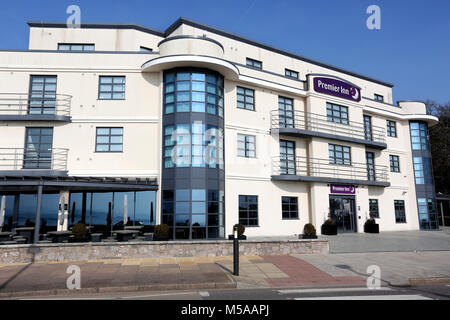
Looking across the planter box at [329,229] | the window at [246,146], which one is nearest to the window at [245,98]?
the window at [246,146]

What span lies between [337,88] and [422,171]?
11947 millimetres

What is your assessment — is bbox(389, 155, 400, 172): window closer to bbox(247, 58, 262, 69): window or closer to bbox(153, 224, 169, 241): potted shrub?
bbox(247, 58, 262, 69): window

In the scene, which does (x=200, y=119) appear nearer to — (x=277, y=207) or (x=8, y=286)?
(x=277, y=207)

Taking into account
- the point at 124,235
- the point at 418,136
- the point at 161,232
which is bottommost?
the point at 124,235

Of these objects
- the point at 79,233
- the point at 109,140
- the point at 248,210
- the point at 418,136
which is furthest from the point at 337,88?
the point at 79,233

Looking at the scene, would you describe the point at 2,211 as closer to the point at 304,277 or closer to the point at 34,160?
the point at 34,160

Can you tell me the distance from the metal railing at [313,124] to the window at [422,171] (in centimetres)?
696

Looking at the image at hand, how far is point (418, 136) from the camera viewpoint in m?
29.2

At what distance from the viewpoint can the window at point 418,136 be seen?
29016 millimetres

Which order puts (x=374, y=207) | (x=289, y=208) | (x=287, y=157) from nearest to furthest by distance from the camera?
(x=289, y=208)
(x=287, y=157)
(x=374, y=207)

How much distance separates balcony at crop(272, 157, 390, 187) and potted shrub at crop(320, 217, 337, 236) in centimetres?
285

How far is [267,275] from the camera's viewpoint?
10.1 meters
